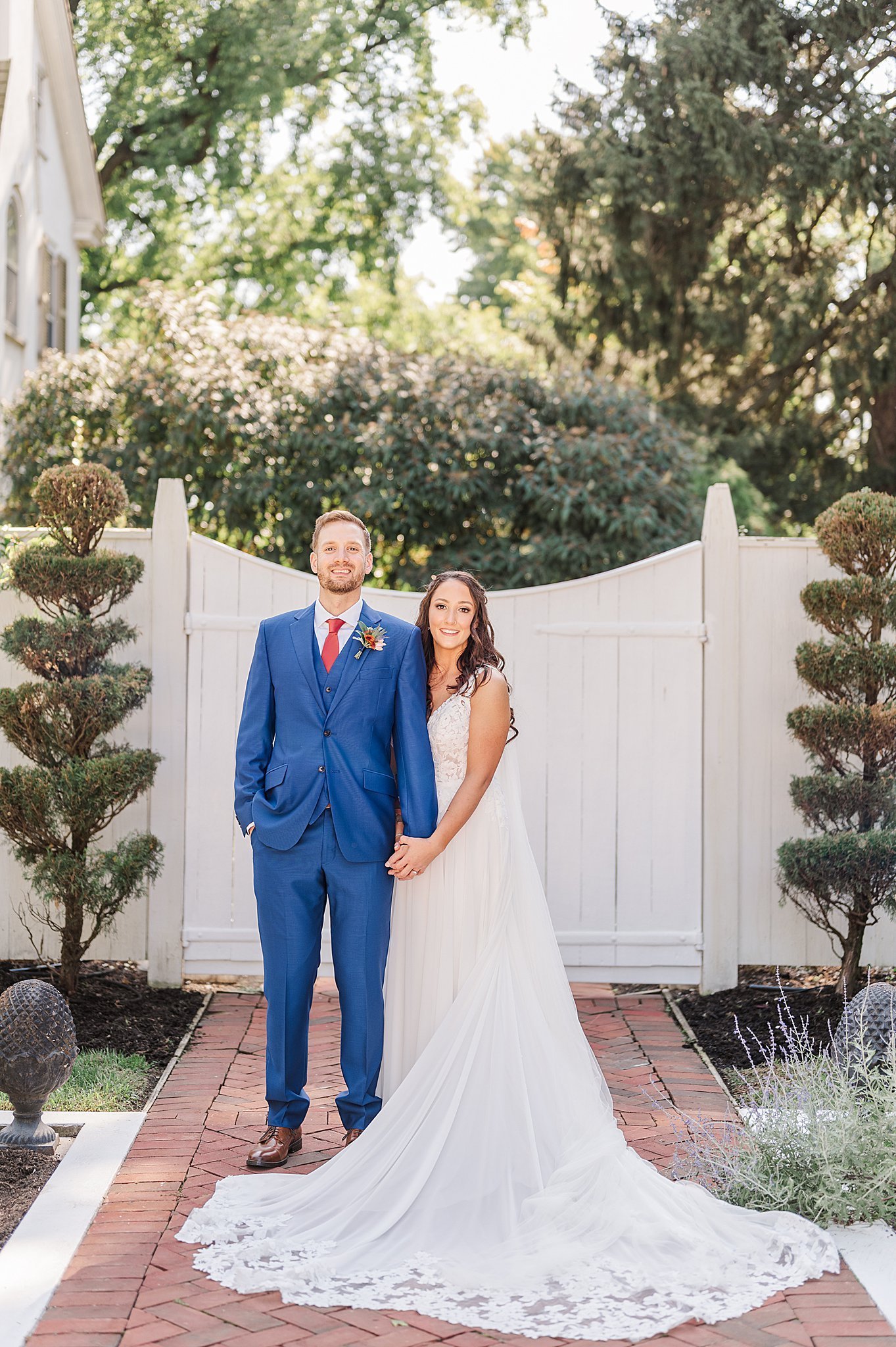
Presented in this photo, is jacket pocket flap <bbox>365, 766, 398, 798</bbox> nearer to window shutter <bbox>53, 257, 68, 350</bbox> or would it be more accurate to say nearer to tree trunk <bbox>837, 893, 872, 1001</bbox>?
tree trunk <bbox>837, 893, 872, 1001</bbox>

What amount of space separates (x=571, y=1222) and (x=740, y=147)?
397 inches

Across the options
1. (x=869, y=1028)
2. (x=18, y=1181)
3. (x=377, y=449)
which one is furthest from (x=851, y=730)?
(x=377, y=449)

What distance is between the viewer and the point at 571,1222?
3.28 metres

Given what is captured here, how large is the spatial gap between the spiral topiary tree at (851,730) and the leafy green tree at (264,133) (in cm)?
1387

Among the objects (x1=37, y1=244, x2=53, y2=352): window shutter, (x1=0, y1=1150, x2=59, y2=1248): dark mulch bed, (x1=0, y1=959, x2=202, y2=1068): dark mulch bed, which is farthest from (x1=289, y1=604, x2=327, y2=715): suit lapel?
(x1=37, y1=244, x2=53, y2=352): window shutter

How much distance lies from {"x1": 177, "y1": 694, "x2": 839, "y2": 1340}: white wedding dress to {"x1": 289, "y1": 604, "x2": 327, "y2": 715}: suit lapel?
0.38 meters

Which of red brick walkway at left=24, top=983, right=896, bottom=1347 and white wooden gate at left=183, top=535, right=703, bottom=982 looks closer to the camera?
red brick walkway at left=24, top=983, right=896, bottom=1347

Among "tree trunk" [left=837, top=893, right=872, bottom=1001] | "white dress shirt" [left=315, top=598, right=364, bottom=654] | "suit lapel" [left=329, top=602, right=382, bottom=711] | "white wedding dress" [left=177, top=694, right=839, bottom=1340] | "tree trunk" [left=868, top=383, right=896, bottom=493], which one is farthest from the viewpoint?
"tree trunk" [left=868, top=383, right=896, bottom=493]

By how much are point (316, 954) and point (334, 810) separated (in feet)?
1.56

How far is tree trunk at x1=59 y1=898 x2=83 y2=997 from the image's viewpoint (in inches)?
217

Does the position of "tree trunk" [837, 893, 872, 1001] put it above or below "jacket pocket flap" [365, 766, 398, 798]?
below

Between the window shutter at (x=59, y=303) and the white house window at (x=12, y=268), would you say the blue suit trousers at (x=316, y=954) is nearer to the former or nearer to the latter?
the white house window at (x=12, y=268)

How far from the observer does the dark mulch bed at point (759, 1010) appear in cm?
520

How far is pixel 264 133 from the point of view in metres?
18.7
